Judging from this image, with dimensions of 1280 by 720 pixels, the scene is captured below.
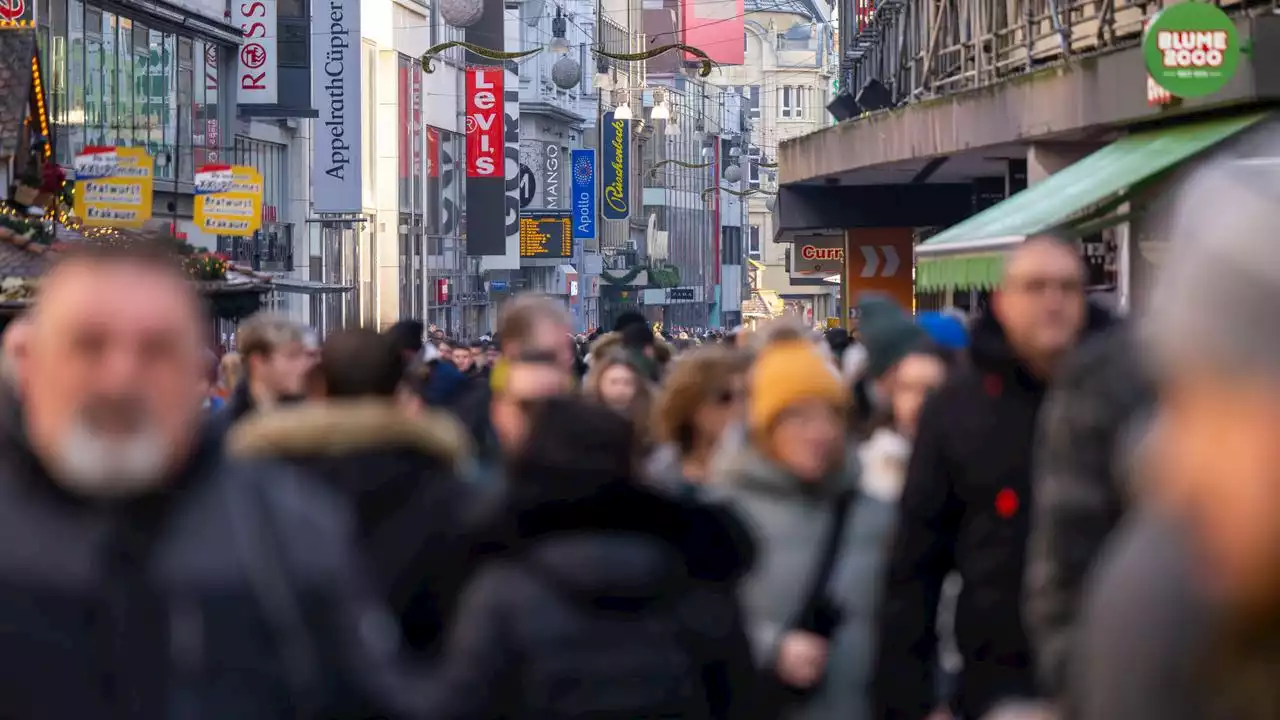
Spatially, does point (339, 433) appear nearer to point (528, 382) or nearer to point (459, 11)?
point (528, 382)

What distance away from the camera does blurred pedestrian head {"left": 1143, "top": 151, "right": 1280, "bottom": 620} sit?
5.90ft

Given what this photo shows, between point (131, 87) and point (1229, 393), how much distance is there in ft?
128

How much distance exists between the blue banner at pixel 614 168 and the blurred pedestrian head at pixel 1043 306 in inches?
3558

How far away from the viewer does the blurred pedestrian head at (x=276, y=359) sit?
9445mm

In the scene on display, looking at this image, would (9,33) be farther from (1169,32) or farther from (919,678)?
(919,678)

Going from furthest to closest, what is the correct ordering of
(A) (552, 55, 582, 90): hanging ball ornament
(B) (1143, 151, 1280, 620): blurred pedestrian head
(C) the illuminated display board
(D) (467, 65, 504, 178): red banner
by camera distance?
(C) the illuminated display board < (A) (552, 55, 582, 90): hanging ball ornament < (D) (467, 65, 504, 178): red banner < (B) (1143, 151, 1280, 620): blurred pedestrian head

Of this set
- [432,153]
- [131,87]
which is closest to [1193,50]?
[131,87]

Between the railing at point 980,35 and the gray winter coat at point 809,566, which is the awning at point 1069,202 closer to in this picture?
the railing at point 980,35

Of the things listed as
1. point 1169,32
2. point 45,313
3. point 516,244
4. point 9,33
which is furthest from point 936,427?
point 516,244

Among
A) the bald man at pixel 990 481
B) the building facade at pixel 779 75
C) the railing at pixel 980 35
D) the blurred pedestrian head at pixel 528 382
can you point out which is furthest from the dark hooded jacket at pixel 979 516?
the building facade at pixel 779 75

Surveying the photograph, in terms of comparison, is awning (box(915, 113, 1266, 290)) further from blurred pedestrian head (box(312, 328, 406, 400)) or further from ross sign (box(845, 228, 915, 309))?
ross sign (box(845, 228, 915, 309))

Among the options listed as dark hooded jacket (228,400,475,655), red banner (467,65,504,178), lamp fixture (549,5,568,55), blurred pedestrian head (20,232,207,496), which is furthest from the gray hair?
red banner (467,65,504,178)

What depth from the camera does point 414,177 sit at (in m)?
68.8

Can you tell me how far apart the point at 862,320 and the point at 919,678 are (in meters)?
2.94
